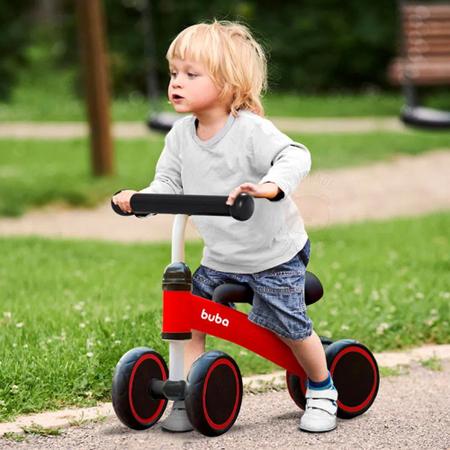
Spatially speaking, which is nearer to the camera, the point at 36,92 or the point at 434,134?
the point at 434,134

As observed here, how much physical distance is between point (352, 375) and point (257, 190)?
3.45ft

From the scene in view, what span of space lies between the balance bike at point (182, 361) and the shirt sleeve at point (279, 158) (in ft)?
0.99

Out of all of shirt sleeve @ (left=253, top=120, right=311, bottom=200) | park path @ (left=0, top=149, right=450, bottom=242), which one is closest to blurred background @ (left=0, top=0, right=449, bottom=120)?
park path @ (left=0, top=149, right=450, bottom=242)

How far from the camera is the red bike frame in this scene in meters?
3.74

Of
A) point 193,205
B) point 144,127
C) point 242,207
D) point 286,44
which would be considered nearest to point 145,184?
point 144,127

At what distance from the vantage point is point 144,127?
50.6 ft

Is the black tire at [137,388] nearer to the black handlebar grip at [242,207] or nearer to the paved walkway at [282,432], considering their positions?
the paved walkway at [282,432]

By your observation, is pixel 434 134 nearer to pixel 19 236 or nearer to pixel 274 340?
pixel 19 236

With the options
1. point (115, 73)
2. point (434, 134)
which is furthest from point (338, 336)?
point (115, 73)

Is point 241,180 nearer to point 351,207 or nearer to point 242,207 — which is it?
point 242,207

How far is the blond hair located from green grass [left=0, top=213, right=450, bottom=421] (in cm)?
135

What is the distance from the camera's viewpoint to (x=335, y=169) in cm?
1202

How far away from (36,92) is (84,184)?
10.4 m

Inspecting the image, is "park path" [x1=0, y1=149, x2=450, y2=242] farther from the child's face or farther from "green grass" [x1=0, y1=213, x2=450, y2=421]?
the child's face
